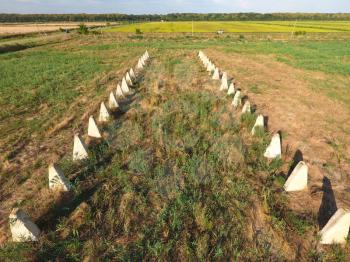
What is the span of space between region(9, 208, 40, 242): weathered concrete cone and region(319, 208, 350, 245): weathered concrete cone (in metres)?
3.79

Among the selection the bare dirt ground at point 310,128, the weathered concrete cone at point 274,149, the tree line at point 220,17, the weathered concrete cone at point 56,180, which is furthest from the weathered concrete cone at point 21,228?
the tree line at point 220,17

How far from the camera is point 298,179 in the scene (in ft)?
13.6

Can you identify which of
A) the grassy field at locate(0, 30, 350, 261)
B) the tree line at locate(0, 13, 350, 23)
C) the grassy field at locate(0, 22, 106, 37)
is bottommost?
the grassy field at locate(0, 30, 350, 261)

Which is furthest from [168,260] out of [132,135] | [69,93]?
[69,93]

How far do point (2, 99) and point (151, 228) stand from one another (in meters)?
9.37

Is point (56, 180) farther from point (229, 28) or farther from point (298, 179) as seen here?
point (229, 28)

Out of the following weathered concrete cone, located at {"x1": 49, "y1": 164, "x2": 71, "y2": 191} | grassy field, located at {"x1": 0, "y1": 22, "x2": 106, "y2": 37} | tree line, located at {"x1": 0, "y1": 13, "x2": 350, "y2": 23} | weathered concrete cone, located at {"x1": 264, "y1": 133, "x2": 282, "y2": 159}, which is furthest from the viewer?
tree line, located at {"x1": 0, "y1": 13, "x2": 350, "y2": 23}

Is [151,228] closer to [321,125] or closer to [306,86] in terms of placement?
[321,125]

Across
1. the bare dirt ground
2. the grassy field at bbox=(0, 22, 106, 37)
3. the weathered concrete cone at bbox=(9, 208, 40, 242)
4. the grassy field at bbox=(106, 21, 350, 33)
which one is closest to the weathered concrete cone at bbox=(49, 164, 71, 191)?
the weathered concrete cone at bbox=(9, 208, 40, 242)

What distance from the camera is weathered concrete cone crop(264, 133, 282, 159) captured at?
514 cm

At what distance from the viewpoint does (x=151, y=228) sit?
3436 millimetres

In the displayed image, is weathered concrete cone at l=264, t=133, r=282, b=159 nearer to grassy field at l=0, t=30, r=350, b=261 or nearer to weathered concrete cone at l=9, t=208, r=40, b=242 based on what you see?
grassy field at l=0, t=30, r=350, b=261

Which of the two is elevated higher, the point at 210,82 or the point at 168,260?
the point at 210,82

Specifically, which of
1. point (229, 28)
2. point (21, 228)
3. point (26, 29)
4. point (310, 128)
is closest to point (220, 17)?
point (229, 28)
